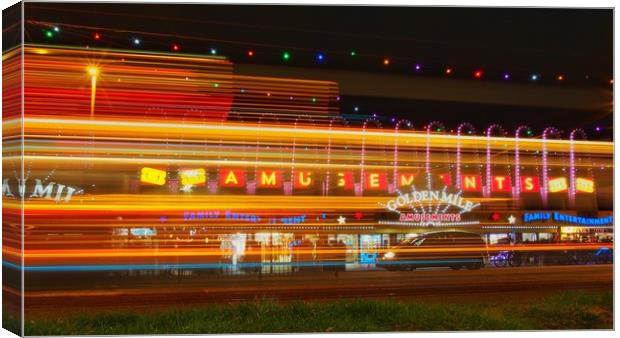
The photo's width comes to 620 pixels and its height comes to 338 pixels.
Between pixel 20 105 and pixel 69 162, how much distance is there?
1.96 metres

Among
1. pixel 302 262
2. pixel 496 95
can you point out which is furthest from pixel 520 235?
pixel 302 262

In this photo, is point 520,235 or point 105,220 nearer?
point 105,220

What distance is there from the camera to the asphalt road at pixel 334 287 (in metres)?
10.3

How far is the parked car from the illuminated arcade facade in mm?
302

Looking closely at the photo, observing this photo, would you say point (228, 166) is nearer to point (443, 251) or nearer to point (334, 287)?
point (334, 287)

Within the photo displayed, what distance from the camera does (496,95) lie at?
1240 centimetres

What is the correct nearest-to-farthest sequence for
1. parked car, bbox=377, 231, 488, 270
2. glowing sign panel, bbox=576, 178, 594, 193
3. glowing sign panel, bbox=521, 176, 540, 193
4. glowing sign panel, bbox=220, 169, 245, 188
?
glowing sign panel, bbox=220, 169, 245, 188 → glowing sign panel, bbox=576, 178, 594, 193 → glowing sign panel, bbox=521, 176, 540, 193 → parked car, bbox=377, 231, 488, 270

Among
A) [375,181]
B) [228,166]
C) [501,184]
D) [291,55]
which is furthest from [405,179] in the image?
[228,166]

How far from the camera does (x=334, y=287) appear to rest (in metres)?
11.8

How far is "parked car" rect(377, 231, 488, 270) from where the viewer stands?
13055 millimetres

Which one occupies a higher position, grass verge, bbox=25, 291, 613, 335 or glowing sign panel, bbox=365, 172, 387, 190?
glowing sign panel, bbox=365, 172, 387, 190

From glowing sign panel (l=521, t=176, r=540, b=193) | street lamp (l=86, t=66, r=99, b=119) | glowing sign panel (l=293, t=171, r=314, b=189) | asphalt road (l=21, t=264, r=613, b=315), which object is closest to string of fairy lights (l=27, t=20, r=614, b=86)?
street lamp (l=86, t=66, r=99, b=119)

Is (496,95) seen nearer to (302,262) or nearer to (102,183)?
(302,262)

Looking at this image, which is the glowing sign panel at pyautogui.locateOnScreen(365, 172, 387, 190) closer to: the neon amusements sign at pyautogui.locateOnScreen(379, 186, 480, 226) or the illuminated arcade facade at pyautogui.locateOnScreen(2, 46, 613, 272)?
the illuminated arcade facade at pyautogui.locateOnScreen(2, 46, 613, 272)
